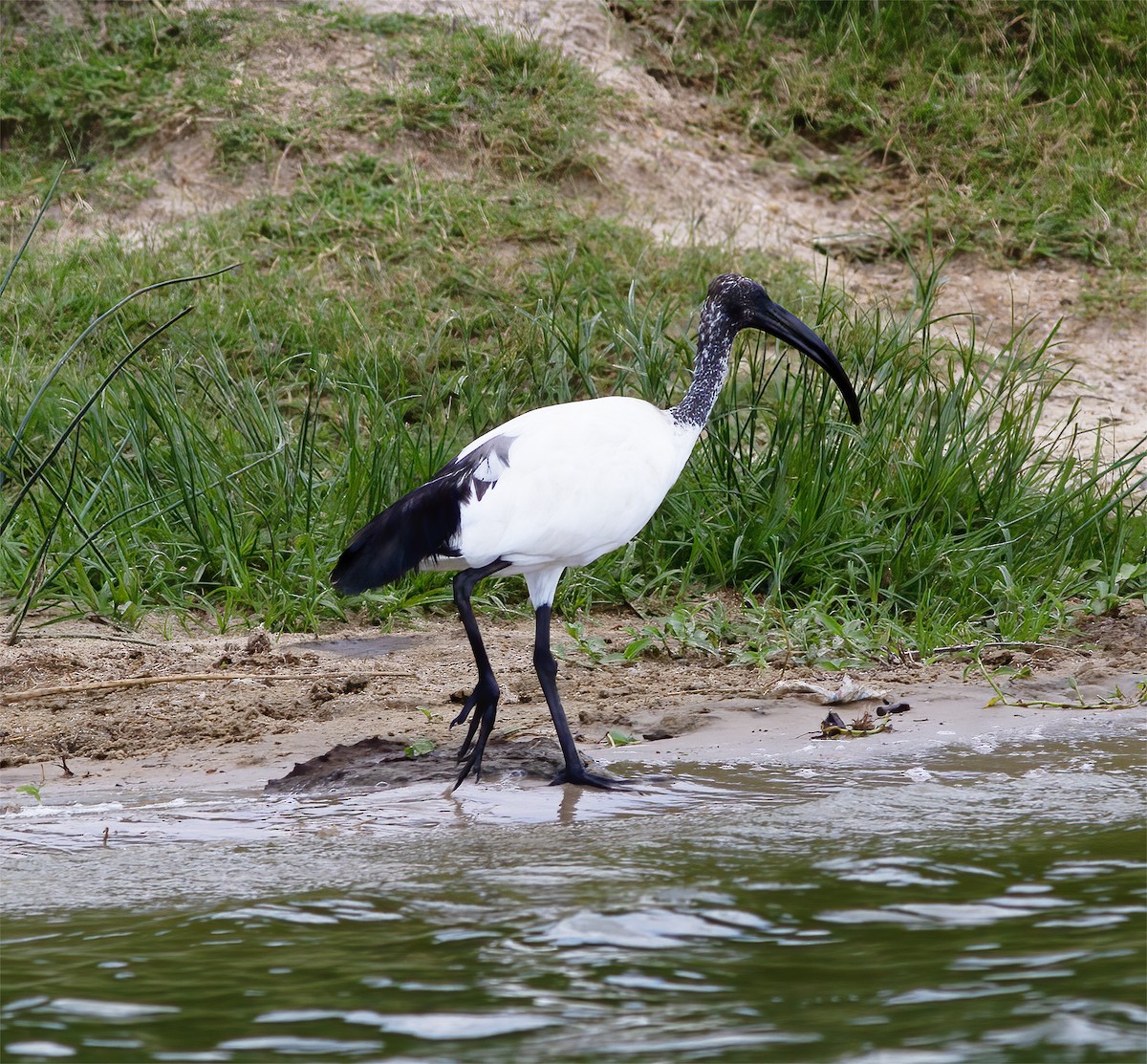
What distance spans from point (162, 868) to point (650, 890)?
0.99 metres

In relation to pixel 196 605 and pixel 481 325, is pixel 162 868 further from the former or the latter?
pixel 481 325

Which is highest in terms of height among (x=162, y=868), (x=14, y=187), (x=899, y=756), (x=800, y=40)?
(x=800, y=40)

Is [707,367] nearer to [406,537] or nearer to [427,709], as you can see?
[406,537]

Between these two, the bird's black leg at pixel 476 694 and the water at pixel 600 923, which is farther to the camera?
the bird's black leg at pixel 476 694

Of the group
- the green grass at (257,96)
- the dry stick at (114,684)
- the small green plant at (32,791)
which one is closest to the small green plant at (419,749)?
the dry stick at (114,684)

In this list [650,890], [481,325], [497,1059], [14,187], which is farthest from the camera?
[14,187]

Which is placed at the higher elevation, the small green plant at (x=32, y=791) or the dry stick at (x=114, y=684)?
the dry stick at (x=114, y=684)

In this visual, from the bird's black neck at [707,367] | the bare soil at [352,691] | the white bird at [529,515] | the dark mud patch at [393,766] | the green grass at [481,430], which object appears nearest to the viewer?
the dark mud patch at [393,766]

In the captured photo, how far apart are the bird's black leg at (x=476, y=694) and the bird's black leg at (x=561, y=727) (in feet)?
0.52

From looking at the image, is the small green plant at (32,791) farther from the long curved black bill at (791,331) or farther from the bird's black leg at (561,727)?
the long curved black bill at (791,331)

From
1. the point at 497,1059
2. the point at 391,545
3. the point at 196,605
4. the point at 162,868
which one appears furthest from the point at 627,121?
the point at 497,1059

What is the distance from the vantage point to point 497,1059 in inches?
78.9

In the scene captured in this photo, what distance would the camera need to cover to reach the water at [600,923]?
6.84ft

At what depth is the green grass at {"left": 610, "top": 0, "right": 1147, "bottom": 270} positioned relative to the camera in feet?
28.7
